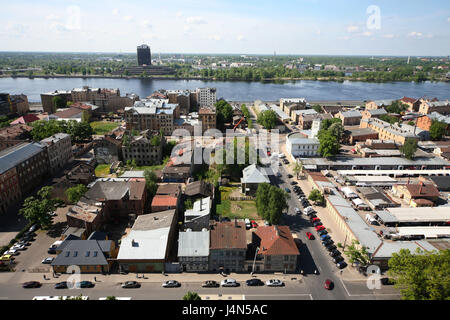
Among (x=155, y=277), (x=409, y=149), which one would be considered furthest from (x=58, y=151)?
(x=409, y=149)

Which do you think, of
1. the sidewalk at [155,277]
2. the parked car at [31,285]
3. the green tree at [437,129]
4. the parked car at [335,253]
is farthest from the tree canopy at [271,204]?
the green tree at [437,129]

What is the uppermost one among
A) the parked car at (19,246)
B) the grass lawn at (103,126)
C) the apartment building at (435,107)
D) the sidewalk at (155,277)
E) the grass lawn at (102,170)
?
the apartment building at (435,107)

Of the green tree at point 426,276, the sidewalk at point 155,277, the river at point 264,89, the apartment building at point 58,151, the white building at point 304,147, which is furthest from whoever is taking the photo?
the river at point 264,89

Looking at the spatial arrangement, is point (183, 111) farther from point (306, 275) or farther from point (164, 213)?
point (306, 275)

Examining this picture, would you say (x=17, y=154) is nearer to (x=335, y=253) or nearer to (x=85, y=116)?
(x=85, y=116)

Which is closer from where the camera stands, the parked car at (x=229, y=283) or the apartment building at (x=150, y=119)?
the parked car at (x=229, y=283)

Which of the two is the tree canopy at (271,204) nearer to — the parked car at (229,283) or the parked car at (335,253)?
the parked car at (335,253)

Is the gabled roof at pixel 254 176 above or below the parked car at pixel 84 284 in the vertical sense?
above
